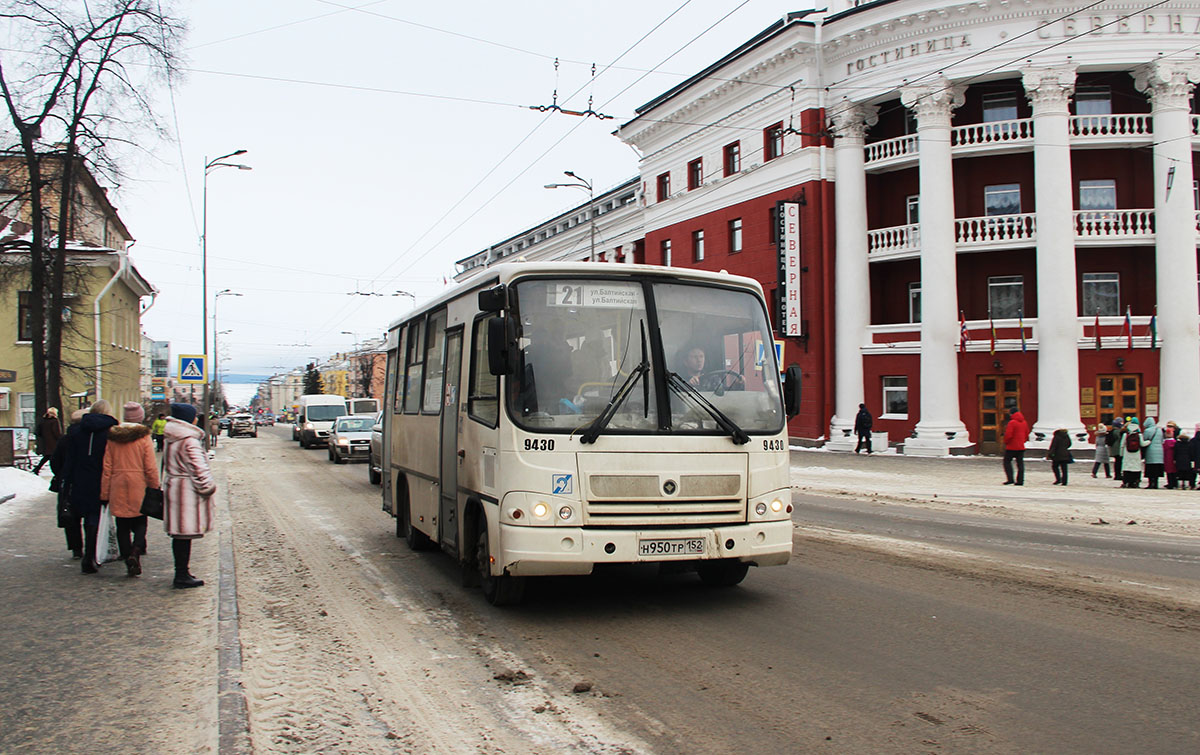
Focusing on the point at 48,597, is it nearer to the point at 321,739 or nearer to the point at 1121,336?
the point at 321,739

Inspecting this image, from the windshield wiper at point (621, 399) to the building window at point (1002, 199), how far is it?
2790cm

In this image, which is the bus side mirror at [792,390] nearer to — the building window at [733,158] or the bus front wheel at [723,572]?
the bus front wheel at [723,572]

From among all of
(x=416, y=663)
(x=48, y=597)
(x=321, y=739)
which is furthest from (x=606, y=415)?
(x=48, y=597)

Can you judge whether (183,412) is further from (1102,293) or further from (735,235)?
(735,235)

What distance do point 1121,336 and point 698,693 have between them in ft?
93.8

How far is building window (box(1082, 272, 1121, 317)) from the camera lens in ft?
99.9

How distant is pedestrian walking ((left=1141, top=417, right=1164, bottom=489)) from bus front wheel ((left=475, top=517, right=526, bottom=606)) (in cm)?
1712

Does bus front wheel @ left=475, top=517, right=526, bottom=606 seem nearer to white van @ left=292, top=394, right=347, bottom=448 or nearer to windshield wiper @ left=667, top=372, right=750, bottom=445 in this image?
windshield wiper @ left=667, top=372, right=750, bottom=445

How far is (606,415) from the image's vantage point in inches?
276

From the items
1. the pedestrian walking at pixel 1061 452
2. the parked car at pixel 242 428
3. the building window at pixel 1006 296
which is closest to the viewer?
the pedestrian walking at pixel 1061 452

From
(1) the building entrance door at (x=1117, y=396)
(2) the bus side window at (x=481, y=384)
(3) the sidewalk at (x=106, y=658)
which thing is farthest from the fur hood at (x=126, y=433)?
(1) the building entrance door at (x=1117, y=396)

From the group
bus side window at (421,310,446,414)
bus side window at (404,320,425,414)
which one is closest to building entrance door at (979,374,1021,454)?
bus side window at (404,320,425,414)

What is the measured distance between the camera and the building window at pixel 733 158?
124ft

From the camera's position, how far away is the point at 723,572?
27.2 ft
